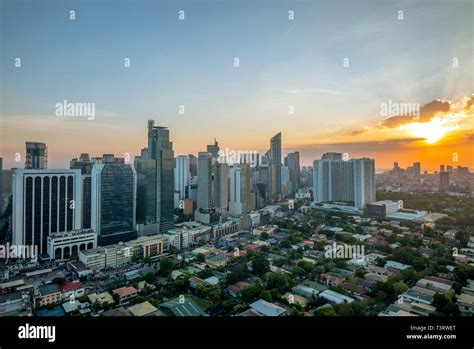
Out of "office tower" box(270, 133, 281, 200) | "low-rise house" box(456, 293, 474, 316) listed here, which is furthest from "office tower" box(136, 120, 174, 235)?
"low-rise house" box(456, 293, 474, 316)

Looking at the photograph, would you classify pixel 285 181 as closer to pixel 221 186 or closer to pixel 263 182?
pixel 263 182

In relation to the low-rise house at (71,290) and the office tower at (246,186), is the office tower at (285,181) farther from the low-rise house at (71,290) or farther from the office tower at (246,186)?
the low-rise house at (71,290)

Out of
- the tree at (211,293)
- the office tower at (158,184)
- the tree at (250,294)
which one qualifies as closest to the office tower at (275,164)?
the office tower at (158,184)

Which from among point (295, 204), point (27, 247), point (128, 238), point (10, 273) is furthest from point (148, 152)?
point (295, 204)

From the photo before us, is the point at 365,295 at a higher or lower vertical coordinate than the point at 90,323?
lower

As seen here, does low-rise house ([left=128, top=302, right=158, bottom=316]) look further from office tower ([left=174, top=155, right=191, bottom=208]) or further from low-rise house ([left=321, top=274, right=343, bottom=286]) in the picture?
office tower ([left=174, top=155, right=191, bottom=208])

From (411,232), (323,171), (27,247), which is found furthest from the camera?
(323,171)

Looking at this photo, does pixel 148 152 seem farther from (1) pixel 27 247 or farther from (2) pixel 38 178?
(1) pixel 27 247
